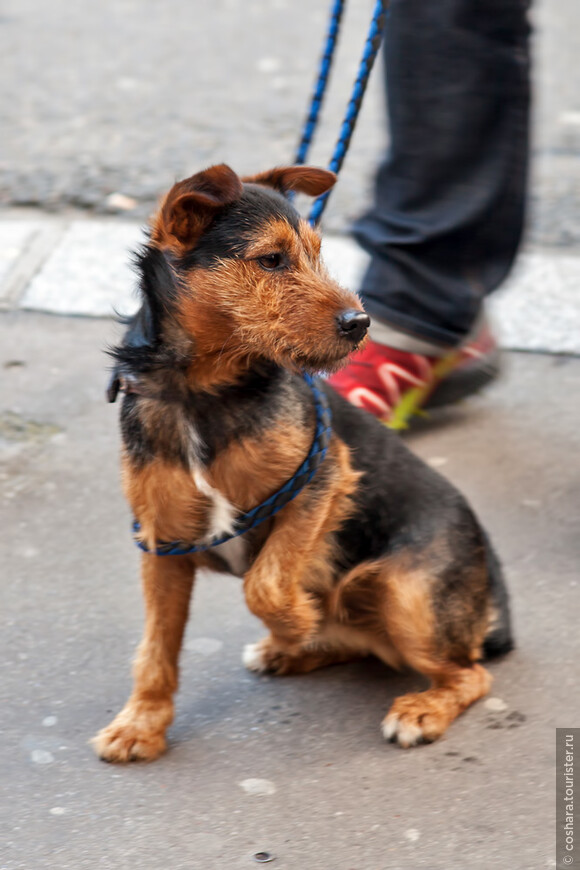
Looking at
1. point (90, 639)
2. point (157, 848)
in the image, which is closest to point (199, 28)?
point (90, 639)

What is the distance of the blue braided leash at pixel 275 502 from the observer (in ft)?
8.07

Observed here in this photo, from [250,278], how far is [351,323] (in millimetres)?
227

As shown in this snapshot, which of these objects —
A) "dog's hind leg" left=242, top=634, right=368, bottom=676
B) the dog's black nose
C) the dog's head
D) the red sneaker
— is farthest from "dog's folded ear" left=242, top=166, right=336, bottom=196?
the red sneaker

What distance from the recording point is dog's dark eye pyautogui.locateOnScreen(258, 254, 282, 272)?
2.25 meters

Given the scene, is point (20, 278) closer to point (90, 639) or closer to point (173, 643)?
point (90, 639)

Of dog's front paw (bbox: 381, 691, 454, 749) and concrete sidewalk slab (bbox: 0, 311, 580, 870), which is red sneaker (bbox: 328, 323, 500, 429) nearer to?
concrete sidewalk slab (bbox: 0, 311, 580, 870)

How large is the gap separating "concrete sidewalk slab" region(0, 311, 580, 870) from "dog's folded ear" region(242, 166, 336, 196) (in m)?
1.23

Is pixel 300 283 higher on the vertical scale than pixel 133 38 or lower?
higher

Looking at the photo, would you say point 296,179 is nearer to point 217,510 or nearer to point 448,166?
point 217,510

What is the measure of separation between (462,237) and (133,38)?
4979 mm

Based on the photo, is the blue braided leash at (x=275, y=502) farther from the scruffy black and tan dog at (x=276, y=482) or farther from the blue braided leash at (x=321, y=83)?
the blue braided leash at (x=321, y=83)

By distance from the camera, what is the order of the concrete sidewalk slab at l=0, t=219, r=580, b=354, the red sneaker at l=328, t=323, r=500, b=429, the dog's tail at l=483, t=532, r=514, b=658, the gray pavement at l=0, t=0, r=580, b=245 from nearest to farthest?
the dog's tail at l=483, t=532, r=514, b=658
the red sneaker at l=328, t=323, r=500, b=429
the concrete sidewalk slab at l=0, t=219, r=580, b=354
the gray pavement at l=0, t=0, r=580, b=245

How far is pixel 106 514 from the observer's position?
139 inches

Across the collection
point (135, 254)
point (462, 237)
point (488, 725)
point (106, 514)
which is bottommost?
point (106, 514)
